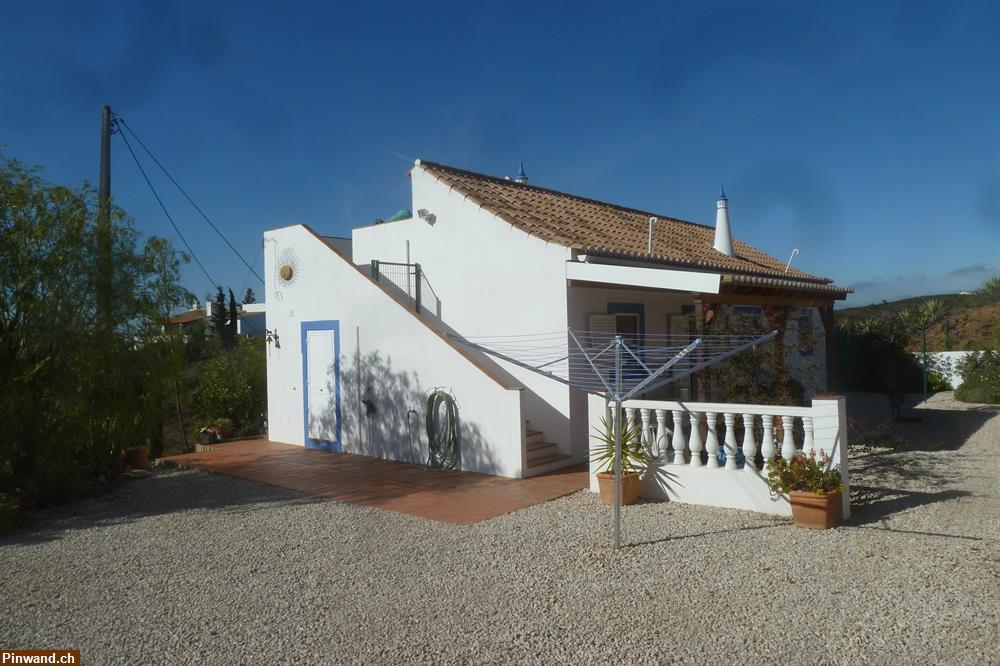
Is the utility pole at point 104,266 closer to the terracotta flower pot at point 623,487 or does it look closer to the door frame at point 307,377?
the door frame at point 307,377

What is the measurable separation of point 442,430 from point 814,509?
567cm

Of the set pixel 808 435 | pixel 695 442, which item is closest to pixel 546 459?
pixel 695 442

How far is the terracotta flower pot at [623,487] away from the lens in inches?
306

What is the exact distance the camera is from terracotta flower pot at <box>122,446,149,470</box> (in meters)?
11.5

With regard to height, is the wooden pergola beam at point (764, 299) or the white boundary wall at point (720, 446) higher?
the wooden pergola beam at point (764, 299)

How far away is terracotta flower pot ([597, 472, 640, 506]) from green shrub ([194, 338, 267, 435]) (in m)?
10.1

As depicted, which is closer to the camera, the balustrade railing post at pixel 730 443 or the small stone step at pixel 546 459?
the balustrade railing post at pixel 730 443

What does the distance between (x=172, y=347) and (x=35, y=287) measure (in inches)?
77.5

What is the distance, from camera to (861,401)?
61.6 ft

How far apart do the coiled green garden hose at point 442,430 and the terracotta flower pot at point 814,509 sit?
5182mm

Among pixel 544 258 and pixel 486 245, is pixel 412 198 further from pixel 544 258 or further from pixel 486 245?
Answer: pixel 544 258

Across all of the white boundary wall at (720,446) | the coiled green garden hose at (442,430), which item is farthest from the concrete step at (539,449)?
the white boundary wall at (720,446)

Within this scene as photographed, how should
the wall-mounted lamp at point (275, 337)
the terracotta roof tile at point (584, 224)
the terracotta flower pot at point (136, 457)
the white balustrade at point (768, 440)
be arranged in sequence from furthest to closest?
the wall-mounted lamp at point (275, 337) → the terracotta flower pot at point (136, 457) → the terracotta roof tile at point (584, 224) → the white balustrade at point (768, 440)

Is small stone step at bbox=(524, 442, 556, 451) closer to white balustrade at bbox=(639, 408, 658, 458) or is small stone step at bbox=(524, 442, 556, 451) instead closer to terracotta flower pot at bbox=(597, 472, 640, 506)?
terracotta flower pot at bbox=(597, 472, 640, 506)
